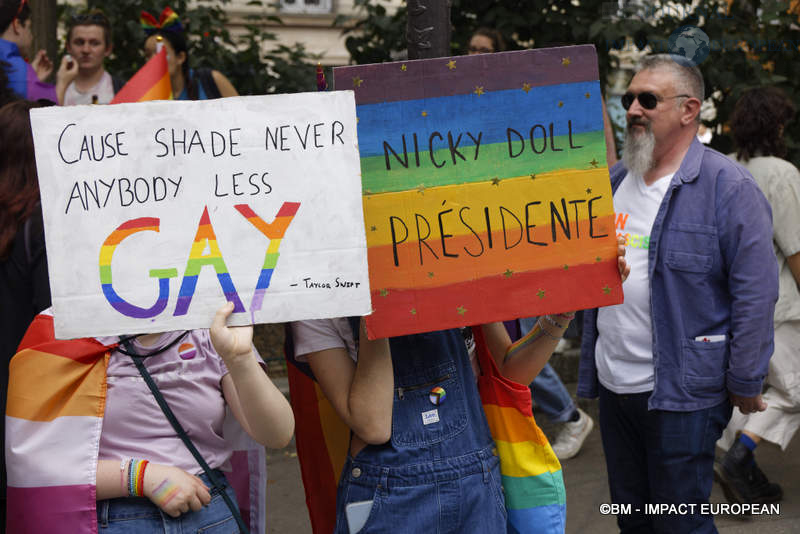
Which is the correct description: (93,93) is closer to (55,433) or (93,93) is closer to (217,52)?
(217,52)

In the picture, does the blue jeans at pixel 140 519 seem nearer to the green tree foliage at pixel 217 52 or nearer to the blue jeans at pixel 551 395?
the blue jeans at pixel 551 395

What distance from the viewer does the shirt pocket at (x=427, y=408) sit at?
2184 millimetres

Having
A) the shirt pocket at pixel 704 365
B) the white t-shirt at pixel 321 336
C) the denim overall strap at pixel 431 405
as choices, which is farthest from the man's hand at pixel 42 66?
the shirt pocket at pixel 704 365

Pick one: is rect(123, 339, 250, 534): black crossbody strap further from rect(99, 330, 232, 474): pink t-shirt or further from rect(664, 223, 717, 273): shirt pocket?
rect(664, 223, 717, 273): shirt pocket

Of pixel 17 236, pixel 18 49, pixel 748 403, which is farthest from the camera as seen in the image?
pixel 18 49

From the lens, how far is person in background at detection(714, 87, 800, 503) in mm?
4441

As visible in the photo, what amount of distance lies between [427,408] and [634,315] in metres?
1.31

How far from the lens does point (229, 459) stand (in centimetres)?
230

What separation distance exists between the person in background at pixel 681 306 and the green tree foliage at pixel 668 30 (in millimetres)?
2502

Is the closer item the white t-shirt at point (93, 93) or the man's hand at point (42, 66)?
the man's hand at point (42, 66)

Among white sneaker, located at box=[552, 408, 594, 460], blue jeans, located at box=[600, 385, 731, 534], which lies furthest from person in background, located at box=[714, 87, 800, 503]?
blue jeans, located at box=[600, 385, 731, 534]

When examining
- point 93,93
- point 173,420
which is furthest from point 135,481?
point 93,93

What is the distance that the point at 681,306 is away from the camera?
10.2 feet

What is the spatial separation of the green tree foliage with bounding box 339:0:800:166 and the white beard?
249 centimetres
